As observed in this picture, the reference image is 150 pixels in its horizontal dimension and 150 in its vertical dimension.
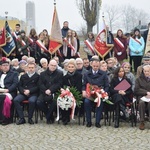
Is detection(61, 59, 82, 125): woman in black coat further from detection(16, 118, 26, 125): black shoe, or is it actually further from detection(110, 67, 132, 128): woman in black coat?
detection(16, 118, 26, 125): black shoe

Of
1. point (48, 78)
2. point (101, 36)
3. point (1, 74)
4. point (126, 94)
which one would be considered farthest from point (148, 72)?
point (101, 36)

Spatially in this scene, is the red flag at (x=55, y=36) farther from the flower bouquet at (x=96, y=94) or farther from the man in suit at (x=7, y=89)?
the flower bouquet at (x=96, y=94)

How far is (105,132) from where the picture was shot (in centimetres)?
811

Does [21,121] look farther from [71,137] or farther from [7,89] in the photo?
[71,137]

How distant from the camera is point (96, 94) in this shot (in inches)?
343

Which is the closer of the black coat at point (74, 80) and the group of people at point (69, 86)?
the group of people at point (69, 86)

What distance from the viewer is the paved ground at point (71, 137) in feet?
23.1

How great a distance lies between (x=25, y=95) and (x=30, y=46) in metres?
5.01

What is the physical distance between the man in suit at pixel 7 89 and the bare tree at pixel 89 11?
72.7 feet

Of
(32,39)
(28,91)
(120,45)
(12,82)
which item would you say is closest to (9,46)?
(32,39)

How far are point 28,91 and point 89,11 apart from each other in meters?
24.9

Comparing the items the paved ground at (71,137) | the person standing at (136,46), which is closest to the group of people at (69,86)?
the paved ground at (71,137)

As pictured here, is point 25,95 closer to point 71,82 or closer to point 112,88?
point 71,82

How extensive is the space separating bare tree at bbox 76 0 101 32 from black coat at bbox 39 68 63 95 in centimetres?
2228
